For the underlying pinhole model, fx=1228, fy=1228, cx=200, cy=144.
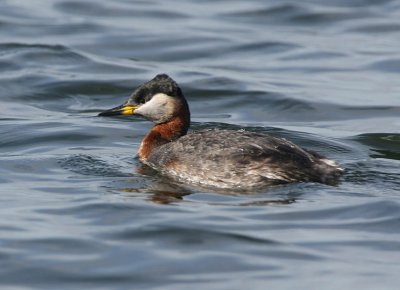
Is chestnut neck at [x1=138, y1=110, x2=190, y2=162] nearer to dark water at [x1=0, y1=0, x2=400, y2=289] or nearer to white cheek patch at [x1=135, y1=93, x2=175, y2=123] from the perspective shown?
→ white cheek patch at [x1=135, y1=93, x2=175, y2=123]

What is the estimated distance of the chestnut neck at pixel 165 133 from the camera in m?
12.7

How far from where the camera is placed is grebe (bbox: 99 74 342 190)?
451 inches

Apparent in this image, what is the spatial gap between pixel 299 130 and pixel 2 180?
4.32 metres

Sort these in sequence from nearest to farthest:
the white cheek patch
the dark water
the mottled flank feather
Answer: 1. the dark water
2. the mottled flank feather
3. the white cheek patch

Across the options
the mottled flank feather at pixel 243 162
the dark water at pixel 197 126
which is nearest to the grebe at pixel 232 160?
the mottled flank feather at pixel 243 162

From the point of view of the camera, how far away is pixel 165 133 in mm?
12828

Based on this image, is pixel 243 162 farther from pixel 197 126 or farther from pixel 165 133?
pixel 197 126

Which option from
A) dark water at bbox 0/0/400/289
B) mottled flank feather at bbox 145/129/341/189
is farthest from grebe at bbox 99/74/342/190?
dark water at bbox 0/0/400/289

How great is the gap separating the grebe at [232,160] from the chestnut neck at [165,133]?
225 millimetres

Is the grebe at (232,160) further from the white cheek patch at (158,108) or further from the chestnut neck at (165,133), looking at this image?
the chestnut neck at (165,133)

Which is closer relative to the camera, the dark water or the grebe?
the dark water

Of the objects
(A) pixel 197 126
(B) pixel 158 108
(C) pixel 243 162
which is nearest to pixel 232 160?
(C) pixel 243 162

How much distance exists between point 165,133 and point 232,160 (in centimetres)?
146

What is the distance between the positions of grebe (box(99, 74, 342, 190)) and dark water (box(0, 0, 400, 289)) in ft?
0.55
